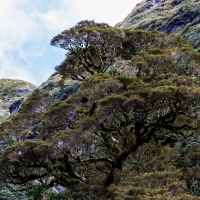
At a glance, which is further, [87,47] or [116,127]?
[87,47]

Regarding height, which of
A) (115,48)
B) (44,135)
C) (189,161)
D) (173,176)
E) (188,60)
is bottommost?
(173,176)

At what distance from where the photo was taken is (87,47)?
73.8 feet

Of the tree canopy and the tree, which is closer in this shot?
the tree canopy

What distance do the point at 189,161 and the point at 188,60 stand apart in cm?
659

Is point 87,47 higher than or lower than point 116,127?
higher

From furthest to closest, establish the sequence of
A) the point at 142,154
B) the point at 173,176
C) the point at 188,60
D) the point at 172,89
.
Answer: the point at 188,60, the point at 142,154, the point at 172,89, the point at 173,176

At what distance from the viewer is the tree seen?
2169cm

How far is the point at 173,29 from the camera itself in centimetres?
8681

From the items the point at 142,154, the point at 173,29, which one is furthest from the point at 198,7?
the point at 142,154

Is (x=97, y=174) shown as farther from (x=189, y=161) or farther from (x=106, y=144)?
(x=189, y=161)

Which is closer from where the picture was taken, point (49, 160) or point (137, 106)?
point (137, 106)

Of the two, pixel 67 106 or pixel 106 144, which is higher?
pixel 67 106

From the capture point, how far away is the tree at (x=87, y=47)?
21.7m

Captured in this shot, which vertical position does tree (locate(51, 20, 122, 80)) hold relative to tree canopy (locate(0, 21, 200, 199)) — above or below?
above
